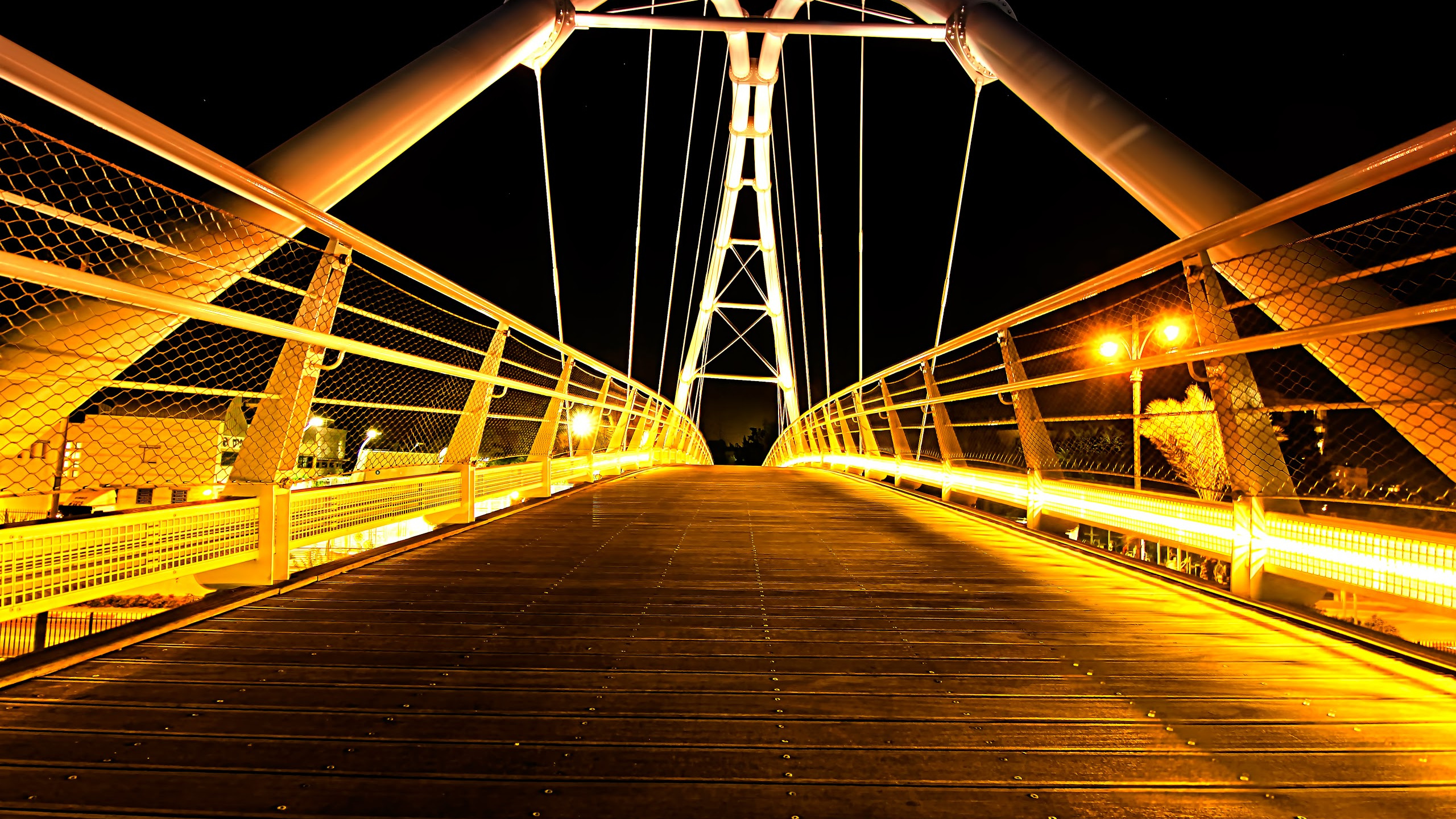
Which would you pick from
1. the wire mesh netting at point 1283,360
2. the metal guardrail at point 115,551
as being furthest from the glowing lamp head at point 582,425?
the metal guardrail at point 115,551

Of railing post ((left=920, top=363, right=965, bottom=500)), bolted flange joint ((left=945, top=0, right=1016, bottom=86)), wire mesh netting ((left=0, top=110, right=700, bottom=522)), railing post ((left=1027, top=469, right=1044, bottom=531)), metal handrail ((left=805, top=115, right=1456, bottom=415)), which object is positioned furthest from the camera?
bolted flange joint ((left=945, top=0, right=1016, bottom=86))

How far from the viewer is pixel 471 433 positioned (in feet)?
13.8

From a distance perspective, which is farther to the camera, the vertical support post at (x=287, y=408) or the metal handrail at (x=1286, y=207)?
the vertical support post at (x=287, y=408)

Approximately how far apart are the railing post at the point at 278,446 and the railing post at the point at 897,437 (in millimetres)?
4818

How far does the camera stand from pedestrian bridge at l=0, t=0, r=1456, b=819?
132 cm

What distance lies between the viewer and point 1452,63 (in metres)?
12.8

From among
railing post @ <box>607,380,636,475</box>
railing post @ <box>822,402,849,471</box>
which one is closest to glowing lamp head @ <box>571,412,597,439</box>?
railing post @ <box>607,380,636,475</box>

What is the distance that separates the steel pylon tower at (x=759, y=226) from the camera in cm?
1709

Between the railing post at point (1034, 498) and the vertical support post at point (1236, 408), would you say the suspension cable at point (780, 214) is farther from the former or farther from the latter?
the vertical support post at point (1236, 408)

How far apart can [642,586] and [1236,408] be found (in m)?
2.26

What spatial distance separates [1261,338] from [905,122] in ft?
91.3

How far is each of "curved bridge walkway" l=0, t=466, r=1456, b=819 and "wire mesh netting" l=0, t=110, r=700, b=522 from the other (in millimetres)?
702

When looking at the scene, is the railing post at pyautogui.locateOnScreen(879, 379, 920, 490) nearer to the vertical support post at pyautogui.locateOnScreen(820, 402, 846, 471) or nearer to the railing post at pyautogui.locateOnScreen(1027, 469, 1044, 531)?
the railing post at pyautogui.locateOnScreen(1027, 469, 1044, 531)

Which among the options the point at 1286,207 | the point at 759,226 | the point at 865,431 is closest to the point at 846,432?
the point at 865,431
